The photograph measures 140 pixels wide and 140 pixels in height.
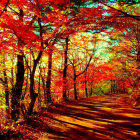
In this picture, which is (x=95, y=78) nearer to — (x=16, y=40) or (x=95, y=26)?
(x=95, y=26)

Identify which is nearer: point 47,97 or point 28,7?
point 28,7

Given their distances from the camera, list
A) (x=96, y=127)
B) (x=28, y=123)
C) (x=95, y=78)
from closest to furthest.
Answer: (x=96, y=127)
(x=28, y=123)
(x=95, y=78)

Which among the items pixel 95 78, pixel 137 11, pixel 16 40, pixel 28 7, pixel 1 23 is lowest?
pixel 95 78

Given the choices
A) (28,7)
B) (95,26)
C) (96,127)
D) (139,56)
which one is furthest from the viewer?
(139,56)

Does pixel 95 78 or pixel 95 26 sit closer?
pixel 95 26

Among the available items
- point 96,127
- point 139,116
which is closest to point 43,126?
point 96,127

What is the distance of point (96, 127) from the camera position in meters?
6.13

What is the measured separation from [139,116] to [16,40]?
33.2 ft

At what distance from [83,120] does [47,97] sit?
20.3 feet

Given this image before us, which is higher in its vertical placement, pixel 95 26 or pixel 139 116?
pixel 95 26

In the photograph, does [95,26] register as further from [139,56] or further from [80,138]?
[80,138]

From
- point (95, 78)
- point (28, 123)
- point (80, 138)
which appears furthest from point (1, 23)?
point (95, 78)

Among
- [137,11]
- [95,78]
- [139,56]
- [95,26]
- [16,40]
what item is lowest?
[95,78]

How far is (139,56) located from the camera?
12273mm
